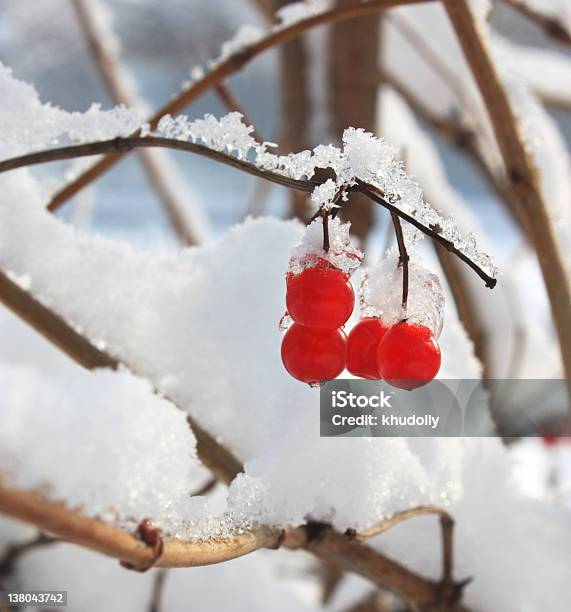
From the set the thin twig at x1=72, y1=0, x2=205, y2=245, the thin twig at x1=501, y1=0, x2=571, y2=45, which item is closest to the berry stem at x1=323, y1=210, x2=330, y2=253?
the thin twig at x1=501, y1=0, x2=571, y2=45

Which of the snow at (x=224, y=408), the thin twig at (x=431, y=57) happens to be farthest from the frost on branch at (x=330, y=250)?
the thin twig at (x=431, y=57)

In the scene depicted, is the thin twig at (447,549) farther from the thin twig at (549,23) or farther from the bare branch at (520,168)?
the thin twig at (549,23)

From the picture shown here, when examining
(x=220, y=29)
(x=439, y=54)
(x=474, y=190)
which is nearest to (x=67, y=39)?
(x=220, y=29)

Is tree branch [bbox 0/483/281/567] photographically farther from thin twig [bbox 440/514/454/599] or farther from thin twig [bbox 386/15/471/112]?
thin twig [bbox 386/15/471/112]

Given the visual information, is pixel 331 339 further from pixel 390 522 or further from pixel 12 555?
pixel 12 555

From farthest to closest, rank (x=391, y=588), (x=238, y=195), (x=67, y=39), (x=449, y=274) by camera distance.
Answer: (x=238, y=195)
(x=67, y=39)
(x=449, y=274)
(x=391, y=588)

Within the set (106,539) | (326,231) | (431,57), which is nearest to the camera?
(106,539)

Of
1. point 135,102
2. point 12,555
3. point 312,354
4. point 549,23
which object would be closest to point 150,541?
point 312,354

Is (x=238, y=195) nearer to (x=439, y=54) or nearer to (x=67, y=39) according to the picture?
(x=67, y=39)
